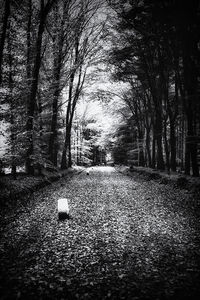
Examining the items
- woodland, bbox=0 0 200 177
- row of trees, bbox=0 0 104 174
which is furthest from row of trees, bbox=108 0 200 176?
row of trees, bbox=0 0 104 174

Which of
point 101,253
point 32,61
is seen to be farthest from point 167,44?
point 101,253

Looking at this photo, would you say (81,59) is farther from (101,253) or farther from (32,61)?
(101,253)

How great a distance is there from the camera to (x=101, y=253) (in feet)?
14.5

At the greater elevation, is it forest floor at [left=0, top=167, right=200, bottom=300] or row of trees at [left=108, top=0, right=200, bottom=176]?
A: row of trees at [left=108, top=0, right=200, bottom=176]

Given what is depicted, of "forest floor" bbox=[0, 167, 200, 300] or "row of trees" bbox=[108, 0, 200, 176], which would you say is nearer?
"forest floor" bbox=[0, 167, 200, 300]

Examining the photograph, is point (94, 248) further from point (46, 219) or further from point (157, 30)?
point (157, 30)

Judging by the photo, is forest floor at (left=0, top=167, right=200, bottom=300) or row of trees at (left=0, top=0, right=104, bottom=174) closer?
forest floor at (left=0, top=167, right=200, bottom=300)

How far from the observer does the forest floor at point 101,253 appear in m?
3.22

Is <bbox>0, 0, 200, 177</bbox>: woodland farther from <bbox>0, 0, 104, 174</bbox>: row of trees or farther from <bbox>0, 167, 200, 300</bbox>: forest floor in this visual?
<bbox>0, 167, 200, 300</bbox>: forest floor

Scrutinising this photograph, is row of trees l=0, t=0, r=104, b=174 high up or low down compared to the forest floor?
up

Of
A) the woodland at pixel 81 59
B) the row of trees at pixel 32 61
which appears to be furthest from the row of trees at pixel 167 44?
the row of trees at pixel 32 61

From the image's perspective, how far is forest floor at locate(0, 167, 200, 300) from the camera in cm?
322

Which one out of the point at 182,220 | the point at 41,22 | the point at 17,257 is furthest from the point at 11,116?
the point at 182,220

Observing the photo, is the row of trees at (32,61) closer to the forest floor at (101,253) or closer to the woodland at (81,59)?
the woodland at (81,59)
